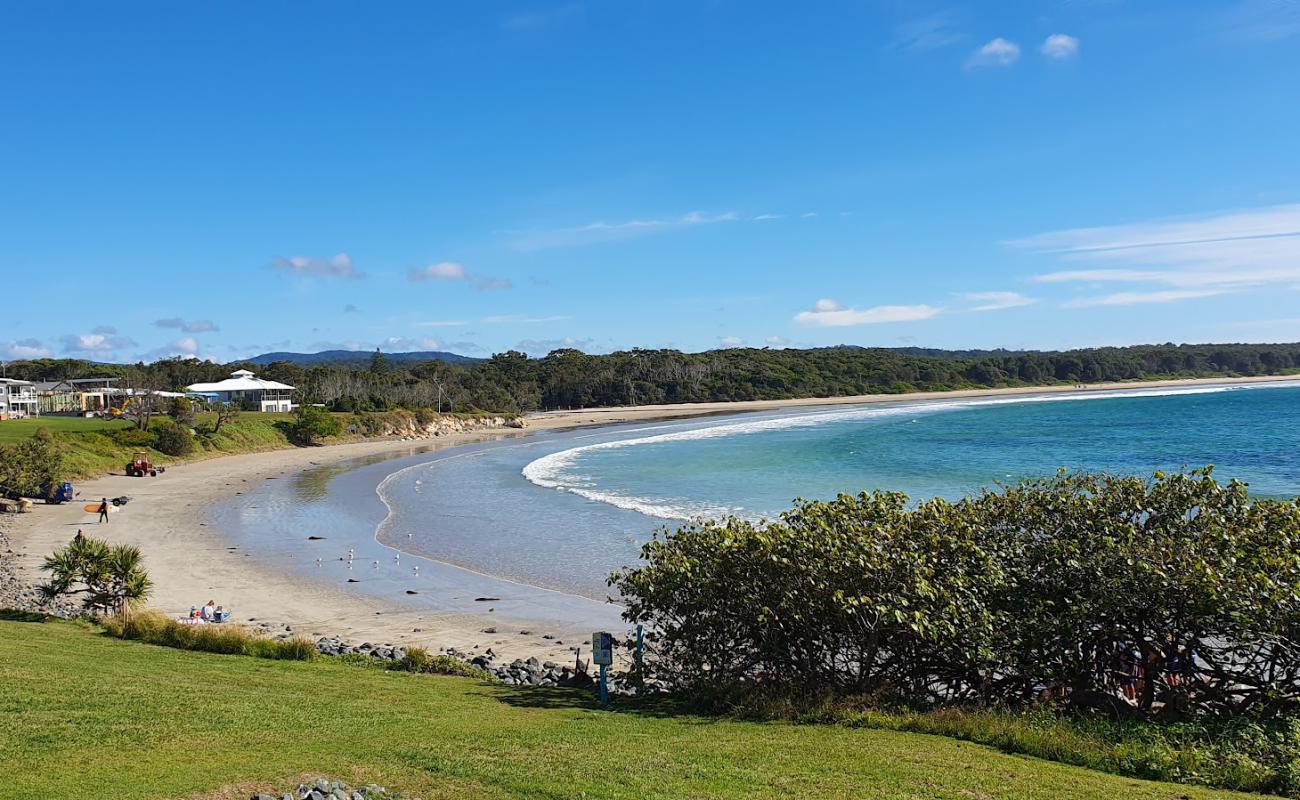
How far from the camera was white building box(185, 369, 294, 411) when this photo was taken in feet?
266

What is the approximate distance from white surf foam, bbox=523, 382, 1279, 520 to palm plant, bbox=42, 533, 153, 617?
18136mm

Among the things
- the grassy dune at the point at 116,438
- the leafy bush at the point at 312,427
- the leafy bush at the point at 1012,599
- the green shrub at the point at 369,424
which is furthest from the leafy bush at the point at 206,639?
the green shrub at the point at 369,424

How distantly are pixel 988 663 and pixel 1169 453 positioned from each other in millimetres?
49769

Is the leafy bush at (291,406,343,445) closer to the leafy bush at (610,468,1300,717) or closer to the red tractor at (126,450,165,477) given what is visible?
the red tractor at (126,450,165,477)

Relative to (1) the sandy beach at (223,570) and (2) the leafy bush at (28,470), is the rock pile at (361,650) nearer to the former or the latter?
(1) the sandy beach at (223,570)

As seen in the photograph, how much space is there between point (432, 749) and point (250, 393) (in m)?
86.3

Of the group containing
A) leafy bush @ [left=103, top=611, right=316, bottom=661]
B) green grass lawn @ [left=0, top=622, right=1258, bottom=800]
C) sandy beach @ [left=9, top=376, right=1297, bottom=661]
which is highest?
green grass lawn @ [left=0, top=622, right=1258, bottom=800]

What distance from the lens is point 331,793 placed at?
7.53m

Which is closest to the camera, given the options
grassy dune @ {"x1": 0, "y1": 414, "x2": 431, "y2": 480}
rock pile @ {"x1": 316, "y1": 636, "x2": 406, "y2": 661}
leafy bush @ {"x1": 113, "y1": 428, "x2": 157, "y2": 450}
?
rock pile @ {"x1": 316, "y1": 636, "x2": 406, "y2": 661}

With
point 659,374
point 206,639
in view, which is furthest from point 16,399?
point 659,374

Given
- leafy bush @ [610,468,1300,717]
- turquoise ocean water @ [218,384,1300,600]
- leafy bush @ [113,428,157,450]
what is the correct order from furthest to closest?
leafy bush @ [113,428,157,450] → turquoise ocean water @ [218,384,1300,600] → leafy bush @ [610,468,1300,717]

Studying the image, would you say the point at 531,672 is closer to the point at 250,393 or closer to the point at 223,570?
the point at 223,570

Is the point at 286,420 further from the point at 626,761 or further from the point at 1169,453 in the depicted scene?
the point at 626,761

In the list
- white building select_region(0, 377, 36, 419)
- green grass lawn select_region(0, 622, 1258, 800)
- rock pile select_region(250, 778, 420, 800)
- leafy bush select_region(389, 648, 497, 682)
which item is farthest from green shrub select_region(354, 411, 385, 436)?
rock pile select_region(250, 778, 420, 800)
